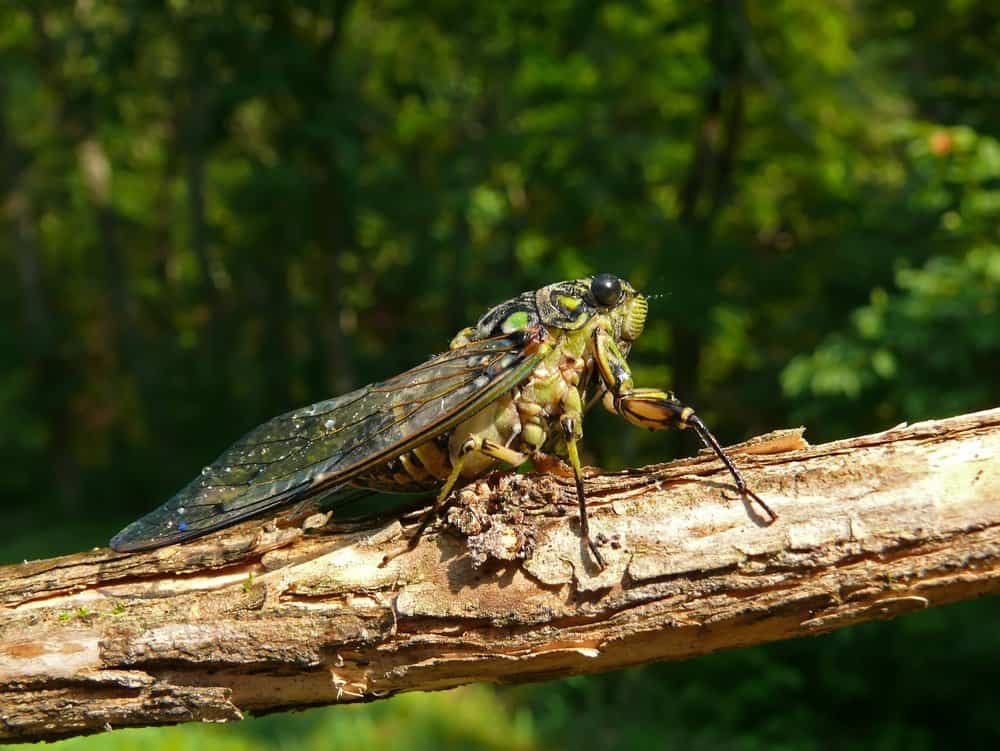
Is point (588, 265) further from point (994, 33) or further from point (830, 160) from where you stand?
point (994, 33)

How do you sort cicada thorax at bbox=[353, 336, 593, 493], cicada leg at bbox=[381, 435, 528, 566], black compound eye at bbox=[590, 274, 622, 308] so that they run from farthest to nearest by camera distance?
black compound eye at bbox=[590, 274, 622, 308], cicada thorax at bbox=[353, 336, 593, 493], cicada leg at bbox=[381, 435, 528, 566]

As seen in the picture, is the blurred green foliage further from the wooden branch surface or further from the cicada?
Result: the wooden branch surface

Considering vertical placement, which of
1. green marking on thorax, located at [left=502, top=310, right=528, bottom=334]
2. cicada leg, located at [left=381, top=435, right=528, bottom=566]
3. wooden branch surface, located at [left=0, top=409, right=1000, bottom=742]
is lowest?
wooden branch surface, located at [left=0, top=409, right=1000, bottom=742]

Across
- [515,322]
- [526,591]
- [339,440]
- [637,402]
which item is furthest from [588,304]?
[526,591]

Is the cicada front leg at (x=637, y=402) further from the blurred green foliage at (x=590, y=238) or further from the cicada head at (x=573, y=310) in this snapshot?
the blurred green foliage at (x=590, y=238)

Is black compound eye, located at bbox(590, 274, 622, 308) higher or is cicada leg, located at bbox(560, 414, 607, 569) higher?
black compound eye, located at bbox(590, 274, 622, 308)

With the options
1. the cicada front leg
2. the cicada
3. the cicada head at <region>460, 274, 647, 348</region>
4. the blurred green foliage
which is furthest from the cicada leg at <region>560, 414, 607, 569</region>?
the blurred green foliage

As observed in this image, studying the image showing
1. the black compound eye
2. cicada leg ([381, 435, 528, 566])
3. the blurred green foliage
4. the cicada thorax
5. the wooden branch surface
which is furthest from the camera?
the blurred green foliage
